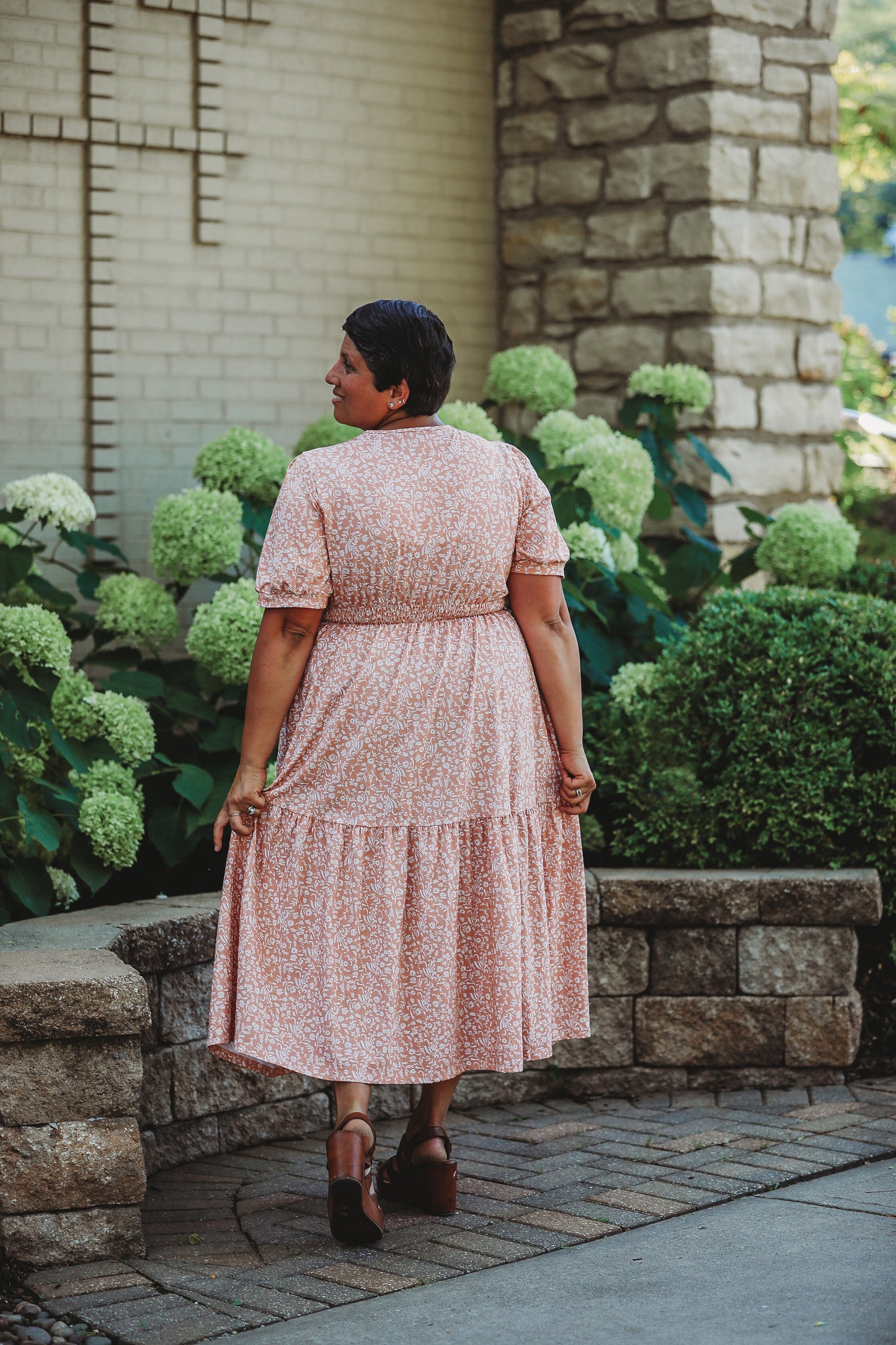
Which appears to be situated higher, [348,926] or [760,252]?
[760,252]

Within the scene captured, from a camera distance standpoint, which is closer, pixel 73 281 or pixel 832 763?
pixel 832 763

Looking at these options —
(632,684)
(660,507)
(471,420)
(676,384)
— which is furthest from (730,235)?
(632,684)

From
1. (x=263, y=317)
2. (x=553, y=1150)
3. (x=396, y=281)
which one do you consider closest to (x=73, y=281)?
(x=263, y=317)

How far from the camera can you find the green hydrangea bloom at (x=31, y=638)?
13.8ft

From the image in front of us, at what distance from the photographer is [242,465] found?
17.2 feet

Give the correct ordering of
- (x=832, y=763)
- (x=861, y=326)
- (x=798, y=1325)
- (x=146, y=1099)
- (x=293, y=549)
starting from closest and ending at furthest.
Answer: (x=798, y=1325) < (x=293, y=549) < (x=146, y=1099) < (x=832, y=763) < (x=861, y=326)

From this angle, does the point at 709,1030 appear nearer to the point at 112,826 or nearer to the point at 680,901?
the point at 680,901

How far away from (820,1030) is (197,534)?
2.26 metres

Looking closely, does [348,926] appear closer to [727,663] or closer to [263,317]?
[727,663]

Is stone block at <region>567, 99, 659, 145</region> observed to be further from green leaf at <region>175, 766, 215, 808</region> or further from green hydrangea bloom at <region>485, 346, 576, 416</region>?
green leaf at <region>175, 766, 215, 808</region>

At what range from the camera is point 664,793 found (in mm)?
4707

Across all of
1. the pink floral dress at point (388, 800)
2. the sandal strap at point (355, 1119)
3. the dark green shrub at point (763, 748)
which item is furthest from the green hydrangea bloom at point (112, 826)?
the dark green shrub at point (763, 748)

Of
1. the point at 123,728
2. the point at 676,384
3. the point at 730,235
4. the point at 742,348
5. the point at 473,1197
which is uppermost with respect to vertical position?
the point at 730,235

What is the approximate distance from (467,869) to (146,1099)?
108 cm
